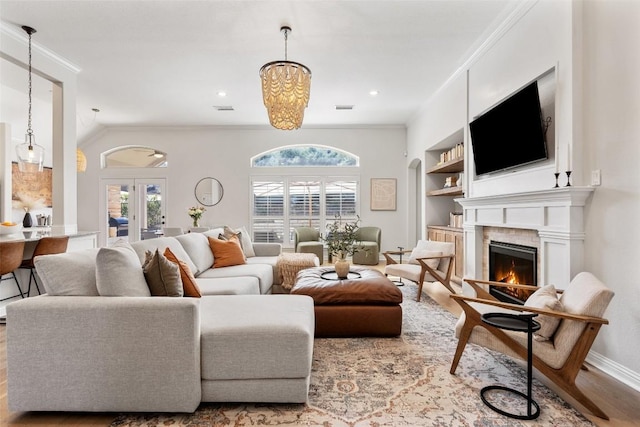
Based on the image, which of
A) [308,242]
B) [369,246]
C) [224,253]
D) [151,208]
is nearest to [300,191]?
[308,242]

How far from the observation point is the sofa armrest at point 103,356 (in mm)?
1664

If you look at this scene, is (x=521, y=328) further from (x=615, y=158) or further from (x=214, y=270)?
(x=214, y=270)

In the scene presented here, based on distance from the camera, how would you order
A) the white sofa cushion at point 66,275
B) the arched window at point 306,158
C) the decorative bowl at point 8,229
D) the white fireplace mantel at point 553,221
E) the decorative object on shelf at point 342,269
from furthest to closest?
the arched window at point 306,158
the decorative bowl at point 8,229
the decorative object on shelf at point 342,269
the white fireplace mantel at point 553,221
the white sofa cushion at point 66,275

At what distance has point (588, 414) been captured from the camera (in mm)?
1734

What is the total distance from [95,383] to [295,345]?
3.49 ft

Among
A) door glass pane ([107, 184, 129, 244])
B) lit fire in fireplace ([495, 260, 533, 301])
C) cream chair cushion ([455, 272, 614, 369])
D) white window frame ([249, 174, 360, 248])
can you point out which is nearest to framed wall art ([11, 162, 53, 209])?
door glass pane ([107, 184, 129, 244])

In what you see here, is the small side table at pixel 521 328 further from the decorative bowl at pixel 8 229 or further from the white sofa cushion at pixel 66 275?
the decorative bowl at pixel 8 229

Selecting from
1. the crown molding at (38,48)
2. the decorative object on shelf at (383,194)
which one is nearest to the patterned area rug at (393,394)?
the crown molding at (38,48)

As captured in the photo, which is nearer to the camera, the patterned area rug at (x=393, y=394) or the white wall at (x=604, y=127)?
the patterned area rug at (x=393, y=394)

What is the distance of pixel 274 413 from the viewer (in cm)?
175

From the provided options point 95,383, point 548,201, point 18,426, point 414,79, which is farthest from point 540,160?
point 18,426

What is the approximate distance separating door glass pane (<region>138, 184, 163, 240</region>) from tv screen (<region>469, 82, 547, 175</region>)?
6620 millimetres

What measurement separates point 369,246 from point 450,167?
2.24 m

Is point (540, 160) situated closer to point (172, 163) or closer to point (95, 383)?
point (95, 383)
